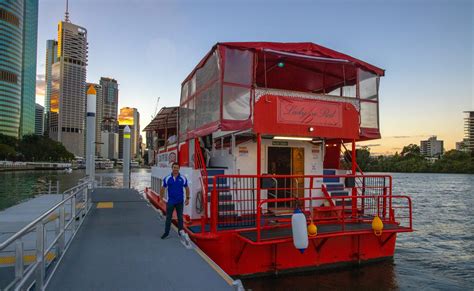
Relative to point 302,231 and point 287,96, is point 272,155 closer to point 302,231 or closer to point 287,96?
point 287,96

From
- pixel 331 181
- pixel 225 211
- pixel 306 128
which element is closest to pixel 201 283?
pixel 225 211

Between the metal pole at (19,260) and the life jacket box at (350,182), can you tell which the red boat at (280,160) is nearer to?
the life jacket box at (350,182)

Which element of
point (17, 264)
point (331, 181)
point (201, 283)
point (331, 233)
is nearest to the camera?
point (17, 264)

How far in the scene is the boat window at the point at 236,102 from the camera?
8.70 m

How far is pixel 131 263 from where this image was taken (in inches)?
247

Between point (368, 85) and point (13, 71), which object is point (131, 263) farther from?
point (13, 71)

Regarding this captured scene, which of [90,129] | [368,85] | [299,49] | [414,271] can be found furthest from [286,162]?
[90,129]

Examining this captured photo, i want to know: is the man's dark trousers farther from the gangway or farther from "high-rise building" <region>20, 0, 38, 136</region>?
"high-rise building" <region>20, 0, 38, 136</region>

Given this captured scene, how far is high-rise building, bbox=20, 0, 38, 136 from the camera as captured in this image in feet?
554

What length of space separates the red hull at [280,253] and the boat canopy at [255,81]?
2.80 m

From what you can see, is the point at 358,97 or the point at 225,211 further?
→ the point at 358,97

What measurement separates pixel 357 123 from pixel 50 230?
8.96m

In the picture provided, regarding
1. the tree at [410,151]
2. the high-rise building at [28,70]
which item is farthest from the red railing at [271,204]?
the high-rise building at [28,70]

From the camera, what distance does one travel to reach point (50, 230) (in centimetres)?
924
